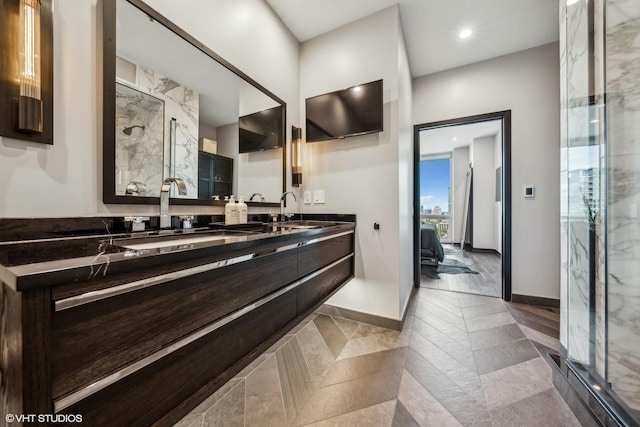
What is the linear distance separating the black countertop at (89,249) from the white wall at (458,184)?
20.6 ft

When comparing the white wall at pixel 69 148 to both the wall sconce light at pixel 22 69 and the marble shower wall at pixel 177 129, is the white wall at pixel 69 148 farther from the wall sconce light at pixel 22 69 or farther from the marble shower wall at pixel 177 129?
the marble shower wall at pixel 177 129

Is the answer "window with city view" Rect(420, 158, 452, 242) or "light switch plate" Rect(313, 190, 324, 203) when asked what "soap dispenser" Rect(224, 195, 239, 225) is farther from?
"window with city view" Rect(420, 158, 452, 242)

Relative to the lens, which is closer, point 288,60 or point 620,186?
point 620,186

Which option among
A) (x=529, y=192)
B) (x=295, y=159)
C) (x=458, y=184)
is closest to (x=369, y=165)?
(x=295, y=159)

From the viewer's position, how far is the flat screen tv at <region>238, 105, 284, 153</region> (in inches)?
75.0

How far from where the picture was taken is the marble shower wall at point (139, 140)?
1.13 m

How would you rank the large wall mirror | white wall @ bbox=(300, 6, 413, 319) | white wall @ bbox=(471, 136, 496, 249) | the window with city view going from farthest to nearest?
1. the window with city view
2. white wall @ bbox=(471, 136, 496, 249)
3. white wall @ bbox=(300, 6, 413, 319)
4. the large wall mirror

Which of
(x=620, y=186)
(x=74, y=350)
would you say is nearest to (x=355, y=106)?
(x=620, y=186)

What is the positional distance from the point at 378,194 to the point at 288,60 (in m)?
1.68

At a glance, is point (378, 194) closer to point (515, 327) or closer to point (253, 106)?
point (253, 106)

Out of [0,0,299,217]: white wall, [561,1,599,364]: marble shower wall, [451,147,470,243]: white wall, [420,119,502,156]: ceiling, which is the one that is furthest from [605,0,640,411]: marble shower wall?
[451,147,470,243]: white wall

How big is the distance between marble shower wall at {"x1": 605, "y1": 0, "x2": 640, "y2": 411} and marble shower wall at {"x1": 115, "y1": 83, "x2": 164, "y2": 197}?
242 cm

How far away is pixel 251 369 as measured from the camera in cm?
163

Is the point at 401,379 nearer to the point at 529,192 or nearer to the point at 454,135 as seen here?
the point at 529,192
